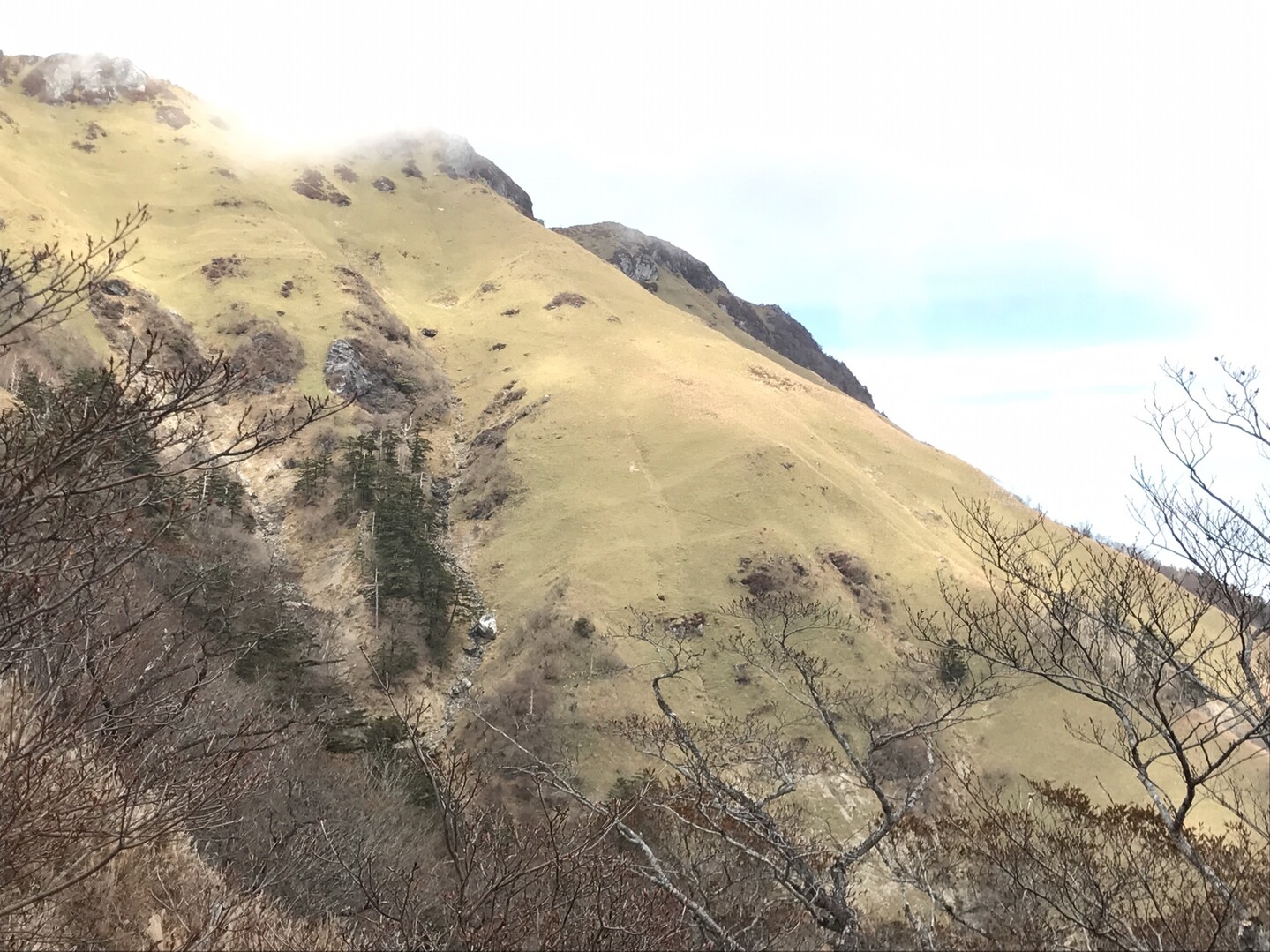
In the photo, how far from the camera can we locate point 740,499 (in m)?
68.8

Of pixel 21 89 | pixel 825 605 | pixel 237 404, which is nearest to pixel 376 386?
pixel 237 404

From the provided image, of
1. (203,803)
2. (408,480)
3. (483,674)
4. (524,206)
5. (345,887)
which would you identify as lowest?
(483,674)

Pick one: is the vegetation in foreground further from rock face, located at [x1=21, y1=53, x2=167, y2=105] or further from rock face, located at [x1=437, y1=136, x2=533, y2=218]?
rock face, located at [x1=437, y1=136, x2=533, y2=218]

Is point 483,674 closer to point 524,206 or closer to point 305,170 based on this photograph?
point 305,170

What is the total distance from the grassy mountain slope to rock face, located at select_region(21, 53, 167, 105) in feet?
9.23

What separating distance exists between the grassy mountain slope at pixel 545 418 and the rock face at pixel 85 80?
111 inches

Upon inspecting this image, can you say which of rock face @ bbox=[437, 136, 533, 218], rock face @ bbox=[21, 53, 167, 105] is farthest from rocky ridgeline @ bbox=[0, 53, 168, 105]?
rock face @ bbox=[437, 136, 533, 218]

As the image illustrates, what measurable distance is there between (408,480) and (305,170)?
105 meters

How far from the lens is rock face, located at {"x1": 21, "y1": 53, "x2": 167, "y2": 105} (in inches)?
4872

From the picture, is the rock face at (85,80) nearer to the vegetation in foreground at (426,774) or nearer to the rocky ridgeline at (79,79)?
the rocky ridgeline at (79,79)

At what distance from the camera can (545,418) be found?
82375 mm

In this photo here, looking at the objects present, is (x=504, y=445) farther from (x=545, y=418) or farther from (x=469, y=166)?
(x=469, y=166)

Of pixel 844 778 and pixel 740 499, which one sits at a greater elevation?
pixel 740 499

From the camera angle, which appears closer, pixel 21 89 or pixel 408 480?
pixel 408 480
